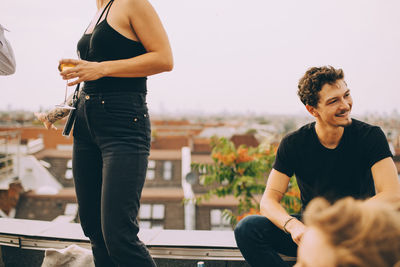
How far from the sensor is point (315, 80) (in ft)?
5.83

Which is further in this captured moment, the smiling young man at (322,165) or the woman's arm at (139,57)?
the smiling young man at (322,165)

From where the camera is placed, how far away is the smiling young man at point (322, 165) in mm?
1626

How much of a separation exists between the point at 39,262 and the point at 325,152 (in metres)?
1.80

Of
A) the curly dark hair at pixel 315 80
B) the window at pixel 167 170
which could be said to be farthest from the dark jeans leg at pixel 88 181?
the window at pixel 167 170

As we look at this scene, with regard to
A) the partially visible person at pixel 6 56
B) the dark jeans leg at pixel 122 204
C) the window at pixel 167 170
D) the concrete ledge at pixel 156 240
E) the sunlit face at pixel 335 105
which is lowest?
the window at pixel 167 170

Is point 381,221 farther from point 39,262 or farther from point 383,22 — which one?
point 383,22

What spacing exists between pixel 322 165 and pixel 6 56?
1.65 meters

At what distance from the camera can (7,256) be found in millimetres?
2146

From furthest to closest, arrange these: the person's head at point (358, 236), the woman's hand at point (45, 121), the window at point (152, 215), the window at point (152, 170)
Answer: the window at point (152, 170)
the window at point (152, 215)
the woman's hand at point (45, 121)
the person's head at point (358, 236)

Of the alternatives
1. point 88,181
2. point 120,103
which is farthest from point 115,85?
point 88,181

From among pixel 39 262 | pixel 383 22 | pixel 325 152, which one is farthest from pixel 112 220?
pixel 383 22

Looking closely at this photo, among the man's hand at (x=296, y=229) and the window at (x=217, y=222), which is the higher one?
the man's hand at (x=296, y=229)

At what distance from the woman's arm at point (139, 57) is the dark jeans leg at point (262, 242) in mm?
879

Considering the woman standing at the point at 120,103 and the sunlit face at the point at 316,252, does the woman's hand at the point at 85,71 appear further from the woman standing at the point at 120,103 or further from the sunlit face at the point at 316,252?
the sunlit face at the point at 316,252
